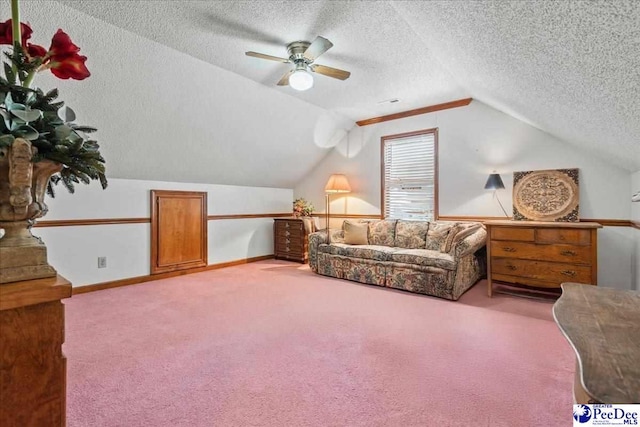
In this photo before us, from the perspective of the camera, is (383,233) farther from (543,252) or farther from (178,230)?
(178,230)

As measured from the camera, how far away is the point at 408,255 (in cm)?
378

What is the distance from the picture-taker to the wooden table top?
0.66 m

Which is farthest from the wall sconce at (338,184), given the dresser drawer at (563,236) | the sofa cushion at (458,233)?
the dresser drawer at (563,236)

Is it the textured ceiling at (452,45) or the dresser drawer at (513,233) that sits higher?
the textured ceiling at (452,45)

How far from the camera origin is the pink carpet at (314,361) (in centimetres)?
162

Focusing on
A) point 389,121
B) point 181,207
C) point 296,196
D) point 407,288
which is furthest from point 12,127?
point 296,196

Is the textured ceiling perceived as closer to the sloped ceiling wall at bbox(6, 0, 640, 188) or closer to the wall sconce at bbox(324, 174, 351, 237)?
the sloped ceiling wall at bbox(6, 0, 640, 188)

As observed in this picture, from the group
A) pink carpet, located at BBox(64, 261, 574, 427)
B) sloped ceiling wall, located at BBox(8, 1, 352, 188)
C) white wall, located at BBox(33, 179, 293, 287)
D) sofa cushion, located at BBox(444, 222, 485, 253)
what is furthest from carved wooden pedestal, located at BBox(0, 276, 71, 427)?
white wall, located at BBox(33, 179, 293, 287)

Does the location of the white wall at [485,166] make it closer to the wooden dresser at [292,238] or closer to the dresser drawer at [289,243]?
the wooden dresser at [292,238]

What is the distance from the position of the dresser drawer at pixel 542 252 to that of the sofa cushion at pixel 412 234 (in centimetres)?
101

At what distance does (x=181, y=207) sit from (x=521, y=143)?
471 centimetres

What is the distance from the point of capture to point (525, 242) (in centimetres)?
328

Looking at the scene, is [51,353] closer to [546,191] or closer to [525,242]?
[525,242]

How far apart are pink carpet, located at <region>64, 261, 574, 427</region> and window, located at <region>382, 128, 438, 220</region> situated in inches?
66.8
